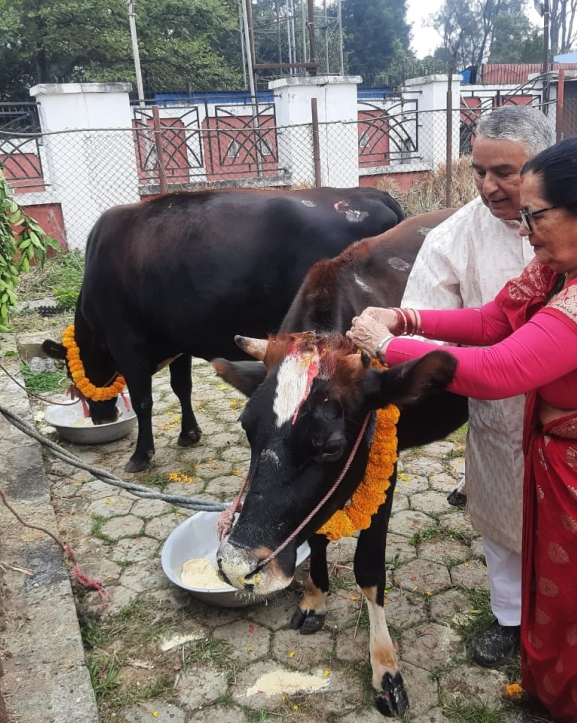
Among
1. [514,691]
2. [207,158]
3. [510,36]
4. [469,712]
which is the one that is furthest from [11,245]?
[510,36]

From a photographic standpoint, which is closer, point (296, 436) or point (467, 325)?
point (296, 436)

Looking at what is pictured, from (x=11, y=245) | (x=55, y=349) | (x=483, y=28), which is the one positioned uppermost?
(x=483, y=28)

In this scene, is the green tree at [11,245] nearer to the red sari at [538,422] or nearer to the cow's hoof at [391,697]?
the red sari at [538,422]

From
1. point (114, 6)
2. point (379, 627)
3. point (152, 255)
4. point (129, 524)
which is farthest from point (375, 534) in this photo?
point (114, 6)

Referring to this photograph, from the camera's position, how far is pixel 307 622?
2.94 metres

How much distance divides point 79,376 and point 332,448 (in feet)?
10.9

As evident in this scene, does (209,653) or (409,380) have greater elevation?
(409,380)

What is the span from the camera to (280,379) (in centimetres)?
200

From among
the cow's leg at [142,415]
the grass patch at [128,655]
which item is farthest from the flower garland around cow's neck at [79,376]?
the grass patch at [128,655]

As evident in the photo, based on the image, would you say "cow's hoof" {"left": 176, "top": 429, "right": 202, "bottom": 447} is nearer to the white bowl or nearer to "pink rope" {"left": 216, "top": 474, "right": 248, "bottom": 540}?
the white bowl

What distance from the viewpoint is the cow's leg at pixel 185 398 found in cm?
495

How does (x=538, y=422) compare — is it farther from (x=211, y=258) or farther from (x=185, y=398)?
(x=185, y=398)

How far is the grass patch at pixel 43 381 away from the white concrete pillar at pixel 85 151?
4.62 metres

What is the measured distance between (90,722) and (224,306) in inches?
104
